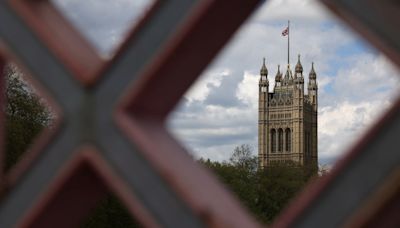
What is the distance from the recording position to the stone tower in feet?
336

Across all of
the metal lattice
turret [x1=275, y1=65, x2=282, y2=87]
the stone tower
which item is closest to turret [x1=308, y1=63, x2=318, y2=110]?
the stone tower

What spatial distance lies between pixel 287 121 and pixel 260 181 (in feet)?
174

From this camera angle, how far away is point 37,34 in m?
1.74

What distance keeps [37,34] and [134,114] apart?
1.07 feet

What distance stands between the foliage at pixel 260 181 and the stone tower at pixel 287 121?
40098mm

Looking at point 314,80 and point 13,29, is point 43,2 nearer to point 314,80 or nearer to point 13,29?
point 13,29

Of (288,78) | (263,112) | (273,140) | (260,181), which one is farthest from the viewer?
(288,78)

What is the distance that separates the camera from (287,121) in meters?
105

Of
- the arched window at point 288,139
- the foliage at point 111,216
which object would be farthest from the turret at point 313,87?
the foliage at point 111,216

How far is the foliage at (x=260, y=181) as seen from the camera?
4556 cm

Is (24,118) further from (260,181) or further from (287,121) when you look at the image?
(287,121)

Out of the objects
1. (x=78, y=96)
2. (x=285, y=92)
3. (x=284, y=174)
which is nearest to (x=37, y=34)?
(x=78, y=96)

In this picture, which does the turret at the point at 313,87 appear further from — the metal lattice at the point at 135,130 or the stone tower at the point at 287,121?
the metal lattice at the point at 135,130

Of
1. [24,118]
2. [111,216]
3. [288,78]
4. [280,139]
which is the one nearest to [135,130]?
[24,118]
